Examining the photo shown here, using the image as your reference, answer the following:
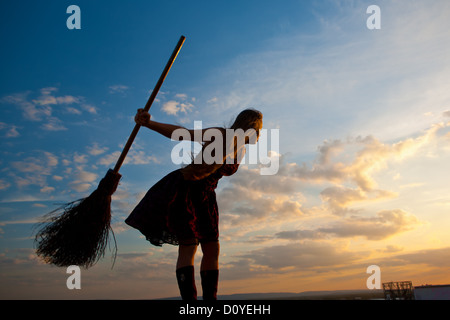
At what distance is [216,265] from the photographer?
2.96 m

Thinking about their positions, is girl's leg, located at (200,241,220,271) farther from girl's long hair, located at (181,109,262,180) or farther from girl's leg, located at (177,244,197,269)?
girl's long hair, located at (181,109,262,180)

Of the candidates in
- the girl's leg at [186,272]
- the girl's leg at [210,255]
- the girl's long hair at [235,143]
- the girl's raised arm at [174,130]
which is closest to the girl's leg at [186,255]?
the girl's leg at [186,272]

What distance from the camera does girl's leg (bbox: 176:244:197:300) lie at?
265 centimetres

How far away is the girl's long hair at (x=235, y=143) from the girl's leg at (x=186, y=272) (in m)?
0.61

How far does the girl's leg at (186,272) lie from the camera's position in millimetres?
2652

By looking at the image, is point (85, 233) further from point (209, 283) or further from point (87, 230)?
point (209, 283)

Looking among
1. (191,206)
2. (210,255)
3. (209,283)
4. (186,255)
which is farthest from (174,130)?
(209,283)

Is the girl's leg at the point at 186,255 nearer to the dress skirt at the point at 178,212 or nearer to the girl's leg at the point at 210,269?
the dress skirt at the point at 178,212

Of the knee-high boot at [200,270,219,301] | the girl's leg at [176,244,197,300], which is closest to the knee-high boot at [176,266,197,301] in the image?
the girl's leg at [176,244,197,300]

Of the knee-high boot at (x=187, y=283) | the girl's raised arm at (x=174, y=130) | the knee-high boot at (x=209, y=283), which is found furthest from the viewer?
the knee-high boot at (x=209, y=283)

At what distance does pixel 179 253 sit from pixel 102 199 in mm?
1377

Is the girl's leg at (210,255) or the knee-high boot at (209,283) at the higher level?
the girl's leg at (210,255)
